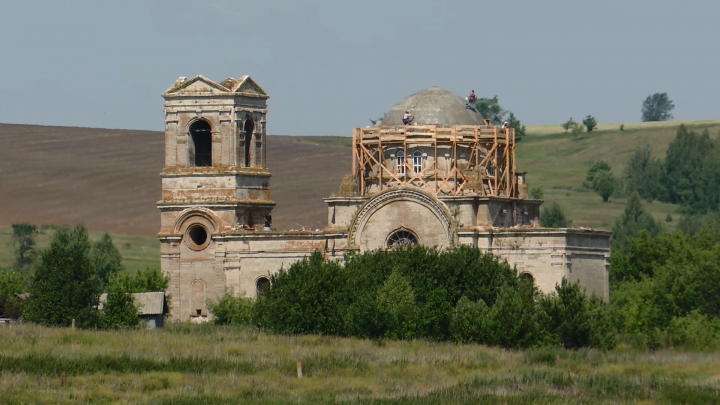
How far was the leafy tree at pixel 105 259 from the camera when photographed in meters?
108

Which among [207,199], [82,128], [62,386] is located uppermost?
[82,128]

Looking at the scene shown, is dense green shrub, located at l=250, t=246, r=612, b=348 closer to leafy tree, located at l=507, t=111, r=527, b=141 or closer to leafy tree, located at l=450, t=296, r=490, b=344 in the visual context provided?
leafy tree, located at l=450, t=296, r=490, b=344

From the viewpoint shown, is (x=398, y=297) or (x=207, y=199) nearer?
(x=398, y=297)

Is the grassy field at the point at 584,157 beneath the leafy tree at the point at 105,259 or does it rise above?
above

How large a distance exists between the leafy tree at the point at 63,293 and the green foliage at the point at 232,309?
17.2ft

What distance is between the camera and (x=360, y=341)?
68188mm

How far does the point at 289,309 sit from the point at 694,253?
2708 cm

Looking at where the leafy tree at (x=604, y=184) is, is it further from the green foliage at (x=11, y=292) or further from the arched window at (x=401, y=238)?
the arched window at (x=401, y=238)

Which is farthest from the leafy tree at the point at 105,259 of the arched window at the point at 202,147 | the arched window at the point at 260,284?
the arched window at the point at 260,284

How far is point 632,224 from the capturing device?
431 feet

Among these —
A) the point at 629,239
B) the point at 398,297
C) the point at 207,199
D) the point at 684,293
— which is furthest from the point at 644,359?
the point at 629,239

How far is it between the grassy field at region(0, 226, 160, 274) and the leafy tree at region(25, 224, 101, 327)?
128 ft

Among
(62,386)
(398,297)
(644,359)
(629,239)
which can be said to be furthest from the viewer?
(629,239)

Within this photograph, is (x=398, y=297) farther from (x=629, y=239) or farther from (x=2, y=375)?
(x=629, y=239)
